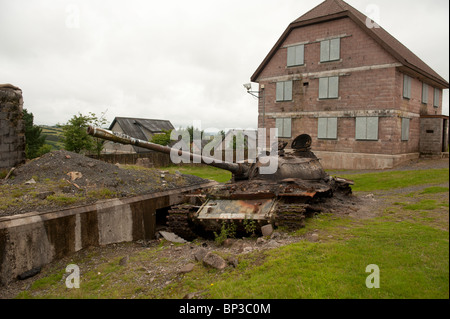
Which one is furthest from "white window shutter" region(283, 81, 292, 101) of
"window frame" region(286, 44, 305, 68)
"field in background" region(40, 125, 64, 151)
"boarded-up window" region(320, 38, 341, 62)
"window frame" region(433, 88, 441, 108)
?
"field in background" region(40, 125, 64, 151)

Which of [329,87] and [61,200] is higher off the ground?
[329,87]

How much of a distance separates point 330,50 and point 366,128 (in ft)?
17.1

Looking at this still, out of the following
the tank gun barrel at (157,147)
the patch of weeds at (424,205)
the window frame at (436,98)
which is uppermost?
the window frame at (436,98)

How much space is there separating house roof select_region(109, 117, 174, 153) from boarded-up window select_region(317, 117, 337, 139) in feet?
56.1

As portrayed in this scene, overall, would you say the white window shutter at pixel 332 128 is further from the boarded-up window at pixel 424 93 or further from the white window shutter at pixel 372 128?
the boarded-up window at pixel 424 93

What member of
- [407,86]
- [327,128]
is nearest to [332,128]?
[327,128]

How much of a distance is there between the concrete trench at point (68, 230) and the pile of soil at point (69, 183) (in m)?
0.41

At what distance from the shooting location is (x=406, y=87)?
60.6ft

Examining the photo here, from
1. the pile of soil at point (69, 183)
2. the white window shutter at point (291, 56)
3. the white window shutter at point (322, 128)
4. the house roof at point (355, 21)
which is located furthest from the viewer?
the white window shutter at point (291, 56)

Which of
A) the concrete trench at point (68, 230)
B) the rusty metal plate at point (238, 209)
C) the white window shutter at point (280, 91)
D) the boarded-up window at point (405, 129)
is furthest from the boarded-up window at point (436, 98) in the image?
the concrete trench at point (68, 230)

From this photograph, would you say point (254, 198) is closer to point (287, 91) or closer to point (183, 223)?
point (183, 223)

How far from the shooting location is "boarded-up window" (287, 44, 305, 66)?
2092 cm

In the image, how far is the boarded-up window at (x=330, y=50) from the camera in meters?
19.4
